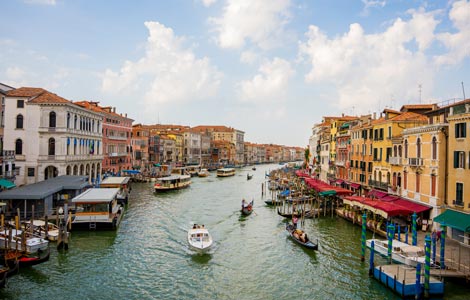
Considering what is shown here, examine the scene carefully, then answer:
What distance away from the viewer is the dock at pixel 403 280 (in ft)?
41.6

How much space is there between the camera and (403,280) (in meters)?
12.9

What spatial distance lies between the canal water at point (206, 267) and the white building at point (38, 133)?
414 inches

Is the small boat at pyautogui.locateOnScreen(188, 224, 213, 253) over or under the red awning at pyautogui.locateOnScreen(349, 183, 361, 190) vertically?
under

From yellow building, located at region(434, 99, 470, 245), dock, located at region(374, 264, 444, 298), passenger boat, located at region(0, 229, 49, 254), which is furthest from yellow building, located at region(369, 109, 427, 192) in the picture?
passenger boat, located at region(0, 229, 49, 254)

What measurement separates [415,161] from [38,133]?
2769 centimetres

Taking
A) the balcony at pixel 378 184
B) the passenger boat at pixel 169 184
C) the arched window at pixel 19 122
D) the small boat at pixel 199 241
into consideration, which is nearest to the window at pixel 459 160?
the balcony at pixel 378 184

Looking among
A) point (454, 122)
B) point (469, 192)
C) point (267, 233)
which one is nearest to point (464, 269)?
point (469, 192)

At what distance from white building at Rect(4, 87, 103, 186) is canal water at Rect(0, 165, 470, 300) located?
10.5 m

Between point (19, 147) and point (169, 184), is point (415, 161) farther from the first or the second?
point (19, 147)

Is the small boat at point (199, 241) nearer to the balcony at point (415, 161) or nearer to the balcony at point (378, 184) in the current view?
the balcony at point (415, 161)

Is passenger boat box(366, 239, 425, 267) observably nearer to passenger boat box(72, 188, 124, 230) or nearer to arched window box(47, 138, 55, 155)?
passenger boat box(72, 188, 124, 230)

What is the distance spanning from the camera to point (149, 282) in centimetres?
1454

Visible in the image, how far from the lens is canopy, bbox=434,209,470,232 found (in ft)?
52.3

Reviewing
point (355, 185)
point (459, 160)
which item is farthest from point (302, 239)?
point (355, 185)
